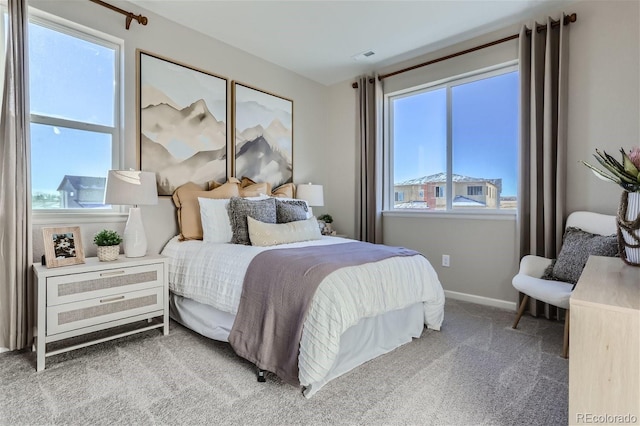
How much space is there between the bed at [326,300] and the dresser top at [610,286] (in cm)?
101

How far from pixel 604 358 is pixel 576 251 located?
6.02ft

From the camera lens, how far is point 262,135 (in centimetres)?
377

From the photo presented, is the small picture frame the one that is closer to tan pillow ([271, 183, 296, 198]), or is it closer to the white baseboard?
tan pillow ([271, 183, 296, 198])

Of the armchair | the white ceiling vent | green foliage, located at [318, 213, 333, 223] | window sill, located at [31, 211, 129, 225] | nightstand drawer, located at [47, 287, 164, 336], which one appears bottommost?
nightstand drawer, located at [47, 287, 164, 336]

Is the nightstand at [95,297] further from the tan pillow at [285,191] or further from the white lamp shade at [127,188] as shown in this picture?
the tan pillow at [285,191]

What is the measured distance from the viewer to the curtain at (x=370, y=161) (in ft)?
13.1

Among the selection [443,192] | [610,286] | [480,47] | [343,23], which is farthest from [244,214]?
[480,47]

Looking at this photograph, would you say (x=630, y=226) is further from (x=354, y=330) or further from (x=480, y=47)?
(x=480, y=47)

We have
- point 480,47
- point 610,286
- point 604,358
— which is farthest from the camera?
point 480,47

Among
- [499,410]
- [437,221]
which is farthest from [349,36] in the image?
[499,410]

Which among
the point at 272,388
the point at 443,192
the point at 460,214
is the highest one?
the point at 443,192

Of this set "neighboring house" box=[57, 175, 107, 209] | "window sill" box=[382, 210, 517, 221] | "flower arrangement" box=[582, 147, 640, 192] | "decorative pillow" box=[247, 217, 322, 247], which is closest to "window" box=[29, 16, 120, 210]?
"neighboring house" box=[57, 175, 107, 209]

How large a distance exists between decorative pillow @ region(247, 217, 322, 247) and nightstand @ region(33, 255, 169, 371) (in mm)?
683

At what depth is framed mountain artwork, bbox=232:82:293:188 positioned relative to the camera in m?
3.54
